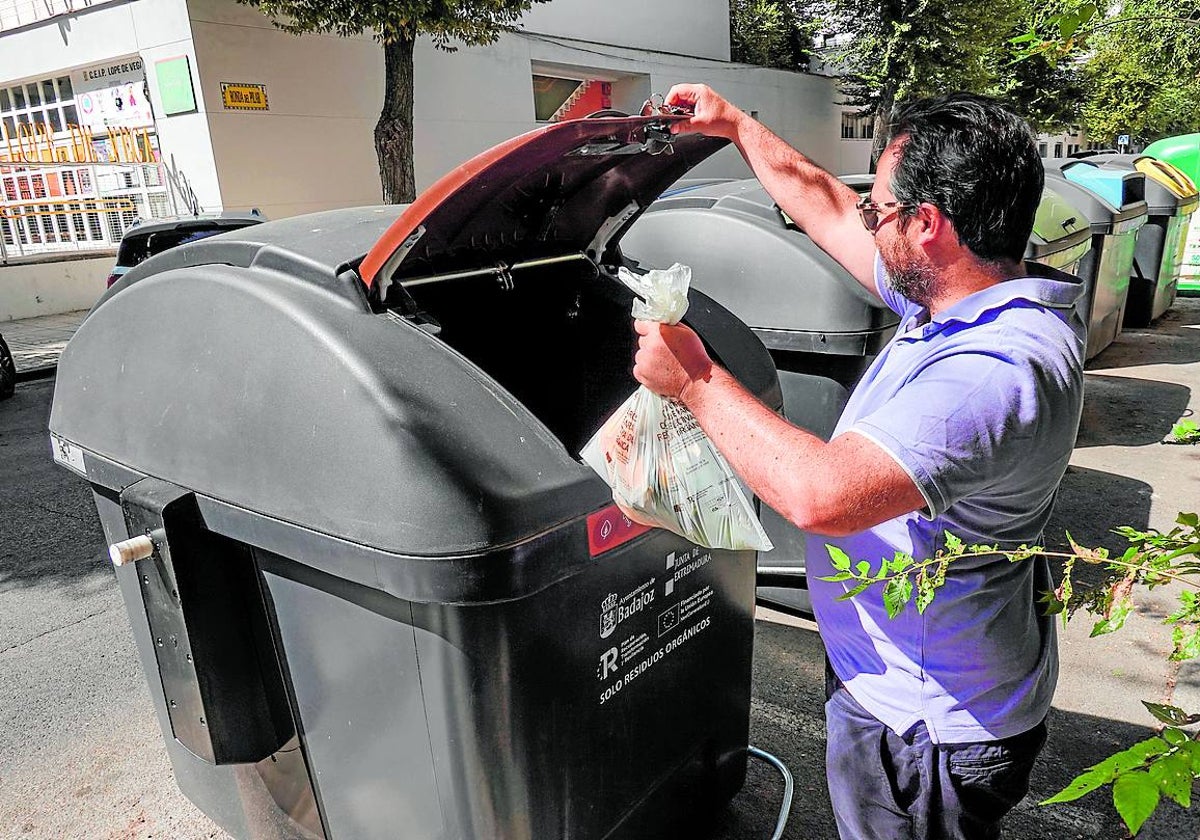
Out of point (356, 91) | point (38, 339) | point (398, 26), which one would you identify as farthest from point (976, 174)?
point (356, 91)

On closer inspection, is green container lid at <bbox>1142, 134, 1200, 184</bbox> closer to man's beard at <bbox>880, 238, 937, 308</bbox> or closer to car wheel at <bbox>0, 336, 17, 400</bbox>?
man's beard at <bbox>880, 238, 937, 308</bbox>

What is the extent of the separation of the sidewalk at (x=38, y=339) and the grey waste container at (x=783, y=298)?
6383 mm

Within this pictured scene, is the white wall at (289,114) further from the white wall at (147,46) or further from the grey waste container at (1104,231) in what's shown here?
the grey waste container at (1104,231)

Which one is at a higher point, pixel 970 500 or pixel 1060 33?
pixel 1060 33

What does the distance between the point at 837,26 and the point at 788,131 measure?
2.79 m

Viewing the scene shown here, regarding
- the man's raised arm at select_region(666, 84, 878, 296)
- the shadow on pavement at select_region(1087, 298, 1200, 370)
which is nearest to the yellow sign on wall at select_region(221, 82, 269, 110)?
the shadow on pavement at select_region(1087, 298, 1200, 370)

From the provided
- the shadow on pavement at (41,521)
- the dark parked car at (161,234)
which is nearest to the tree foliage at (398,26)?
the dark parked car at (161,234)

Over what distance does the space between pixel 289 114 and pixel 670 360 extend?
1225cm

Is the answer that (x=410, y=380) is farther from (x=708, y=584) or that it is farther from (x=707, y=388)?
(x=708, y=584)

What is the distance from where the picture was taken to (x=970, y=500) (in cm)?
132

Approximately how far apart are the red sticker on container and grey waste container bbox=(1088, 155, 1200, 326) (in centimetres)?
782

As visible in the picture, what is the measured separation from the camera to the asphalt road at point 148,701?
90.9 inches

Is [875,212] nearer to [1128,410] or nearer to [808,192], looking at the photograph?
[808,192]

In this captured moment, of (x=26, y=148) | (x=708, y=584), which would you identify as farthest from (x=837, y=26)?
(x=708, y=584)
